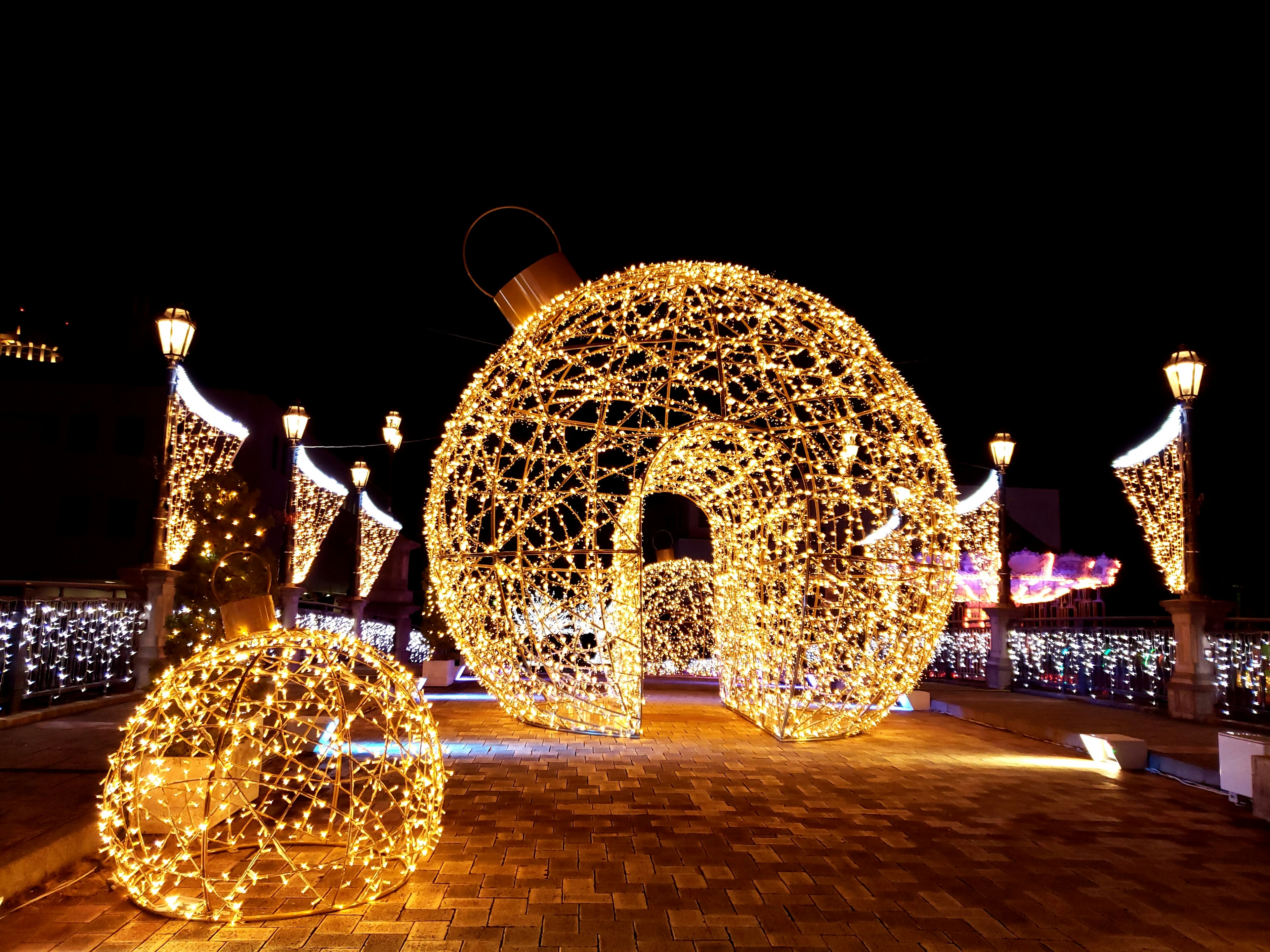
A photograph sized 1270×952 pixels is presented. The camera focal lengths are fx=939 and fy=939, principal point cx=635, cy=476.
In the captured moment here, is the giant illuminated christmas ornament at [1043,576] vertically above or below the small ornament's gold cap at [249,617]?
above

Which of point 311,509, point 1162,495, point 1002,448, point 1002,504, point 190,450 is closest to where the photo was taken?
point 1162,495

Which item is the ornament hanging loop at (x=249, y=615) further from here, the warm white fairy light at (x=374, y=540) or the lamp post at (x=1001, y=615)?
the warm white fairy light at (x=374, y=540)

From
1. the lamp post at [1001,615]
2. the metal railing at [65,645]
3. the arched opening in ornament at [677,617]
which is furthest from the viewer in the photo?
the arched opening in ornament at [677,617]

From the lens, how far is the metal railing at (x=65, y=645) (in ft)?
26.2

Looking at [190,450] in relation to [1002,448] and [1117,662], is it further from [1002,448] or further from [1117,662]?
[1117,662]

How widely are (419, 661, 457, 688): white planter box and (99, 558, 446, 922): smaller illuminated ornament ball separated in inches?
339

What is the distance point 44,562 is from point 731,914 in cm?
2874

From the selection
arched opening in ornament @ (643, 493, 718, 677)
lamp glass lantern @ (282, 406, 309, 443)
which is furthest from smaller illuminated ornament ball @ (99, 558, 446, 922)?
→ arched opening in ornament @ (643, 493, 718, 677)

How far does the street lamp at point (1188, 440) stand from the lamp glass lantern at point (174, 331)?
10756mm

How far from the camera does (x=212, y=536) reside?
10383 mm

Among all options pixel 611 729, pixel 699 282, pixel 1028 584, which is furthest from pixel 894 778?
pixel 1028 584

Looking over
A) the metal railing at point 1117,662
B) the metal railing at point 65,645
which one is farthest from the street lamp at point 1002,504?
the metal railing at point 65,645

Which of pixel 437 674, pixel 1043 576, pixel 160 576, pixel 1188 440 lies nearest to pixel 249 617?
pixel 160 576

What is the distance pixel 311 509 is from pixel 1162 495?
14.4 metres
